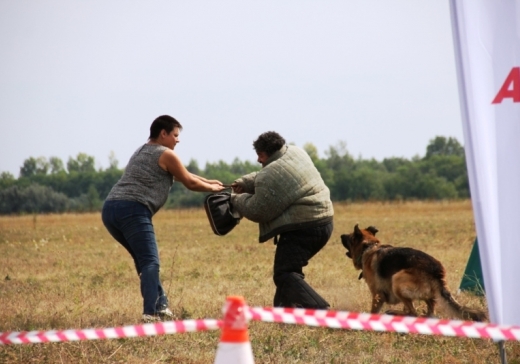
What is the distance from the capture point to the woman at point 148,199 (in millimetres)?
8500

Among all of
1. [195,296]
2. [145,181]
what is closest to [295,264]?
[145,181]

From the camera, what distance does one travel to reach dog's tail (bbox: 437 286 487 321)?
7594mm

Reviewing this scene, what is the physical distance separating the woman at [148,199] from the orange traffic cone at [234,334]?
3.95 metres

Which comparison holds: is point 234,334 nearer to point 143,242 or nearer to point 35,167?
point 143,242

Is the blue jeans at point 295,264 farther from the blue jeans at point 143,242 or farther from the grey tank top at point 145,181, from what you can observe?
the grey tank top at point 145,181

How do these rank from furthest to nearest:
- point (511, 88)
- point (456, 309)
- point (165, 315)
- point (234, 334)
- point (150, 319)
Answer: point (165, 315), point (150, 319), point (456, 309), point (511, 88), point (234, 334)

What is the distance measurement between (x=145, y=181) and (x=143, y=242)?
64cm

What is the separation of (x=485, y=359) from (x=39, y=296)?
21.0ft

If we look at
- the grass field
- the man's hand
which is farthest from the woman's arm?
the grass field

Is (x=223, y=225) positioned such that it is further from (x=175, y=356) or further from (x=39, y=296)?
(x=39, y=296)

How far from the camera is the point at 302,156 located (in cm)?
902

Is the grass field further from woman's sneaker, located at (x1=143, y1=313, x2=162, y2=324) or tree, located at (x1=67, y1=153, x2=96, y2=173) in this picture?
tree, located at (x1=67, y1=153, x2=96, y2=173)

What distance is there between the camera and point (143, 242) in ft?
28.0

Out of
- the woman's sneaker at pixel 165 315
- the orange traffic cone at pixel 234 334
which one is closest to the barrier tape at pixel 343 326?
the orange traffic cone at pixel 234 334
